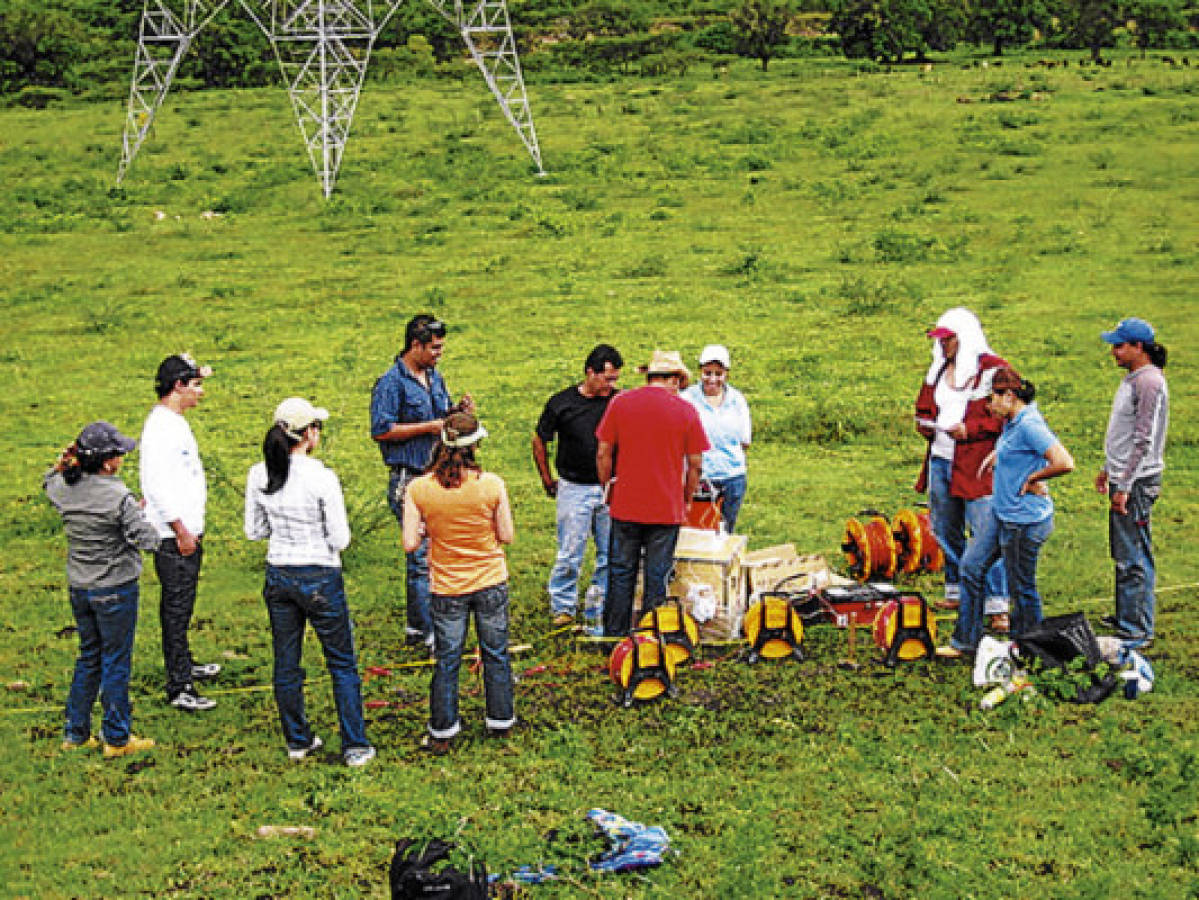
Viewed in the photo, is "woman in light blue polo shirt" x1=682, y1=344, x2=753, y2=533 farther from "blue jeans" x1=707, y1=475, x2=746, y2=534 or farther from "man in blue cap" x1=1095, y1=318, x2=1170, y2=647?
"man in blue cap" x1=1095, y1=318, x2=1170, y2=647

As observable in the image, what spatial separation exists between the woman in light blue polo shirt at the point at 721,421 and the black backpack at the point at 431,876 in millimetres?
5180

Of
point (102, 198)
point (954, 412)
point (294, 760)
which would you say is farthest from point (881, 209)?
point (294, 760)

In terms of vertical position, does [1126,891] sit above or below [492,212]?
below

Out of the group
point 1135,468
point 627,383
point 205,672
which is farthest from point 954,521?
point 627,383

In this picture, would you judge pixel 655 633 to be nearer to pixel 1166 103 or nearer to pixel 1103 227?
pixel 1103 227

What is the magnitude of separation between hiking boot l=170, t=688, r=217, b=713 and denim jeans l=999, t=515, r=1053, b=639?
520 centimetres

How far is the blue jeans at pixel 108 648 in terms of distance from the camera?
829cm

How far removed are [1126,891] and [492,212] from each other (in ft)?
84.2

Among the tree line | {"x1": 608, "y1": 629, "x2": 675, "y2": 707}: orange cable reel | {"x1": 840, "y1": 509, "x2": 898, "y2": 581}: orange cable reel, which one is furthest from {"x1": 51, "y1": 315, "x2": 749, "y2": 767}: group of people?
the tree line

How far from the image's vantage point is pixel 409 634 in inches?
408

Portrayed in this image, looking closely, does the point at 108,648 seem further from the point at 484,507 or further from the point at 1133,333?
the point at 1133,333

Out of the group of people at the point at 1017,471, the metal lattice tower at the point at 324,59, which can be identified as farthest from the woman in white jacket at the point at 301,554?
the metal lattice tower at the point at 324,59

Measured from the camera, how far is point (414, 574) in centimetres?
1004

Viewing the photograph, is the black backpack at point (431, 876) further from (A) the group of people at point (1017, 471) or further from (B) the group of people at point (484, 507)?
(A) the group of people at point (1017, 471)
